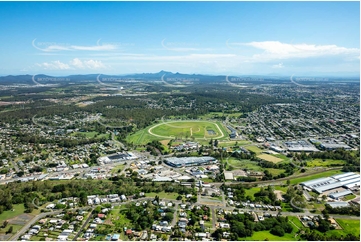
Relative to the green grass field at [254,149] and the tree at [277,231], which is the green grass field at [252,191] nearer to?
the tree at [277,231]

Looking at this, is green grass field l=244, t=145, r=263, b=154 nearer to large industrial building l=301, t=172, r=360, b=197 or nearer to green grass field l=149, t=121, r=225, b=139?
green grass field l=149, t=121, r=225, b=139

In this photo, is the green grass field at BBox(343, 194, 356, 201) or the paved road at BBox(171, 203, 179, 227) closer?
the paved road at BBox(171, 203, 179, 227)

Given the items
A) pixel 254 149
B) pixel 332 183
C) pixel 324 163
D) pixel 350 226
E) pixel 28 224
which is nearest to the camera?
pixel 28 224

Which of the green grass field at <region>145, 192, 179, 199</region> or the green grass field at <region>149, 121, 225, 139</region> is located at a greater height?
the green grass field at <region>149, 121, 225, 139</region>

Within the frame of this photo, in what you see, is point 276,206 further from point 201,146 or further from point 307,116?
point 307,116

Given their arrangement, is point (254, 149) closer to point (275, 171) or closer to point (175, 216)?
point (275, 171)

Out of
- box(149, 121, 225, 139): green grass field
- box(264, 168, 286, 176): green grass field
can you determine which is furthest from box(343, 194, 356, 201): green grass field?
box(149, 121, 225, 139): green grass field

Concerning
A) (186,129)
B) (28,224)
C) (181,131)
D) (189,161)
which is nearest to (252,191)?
(189,161)
